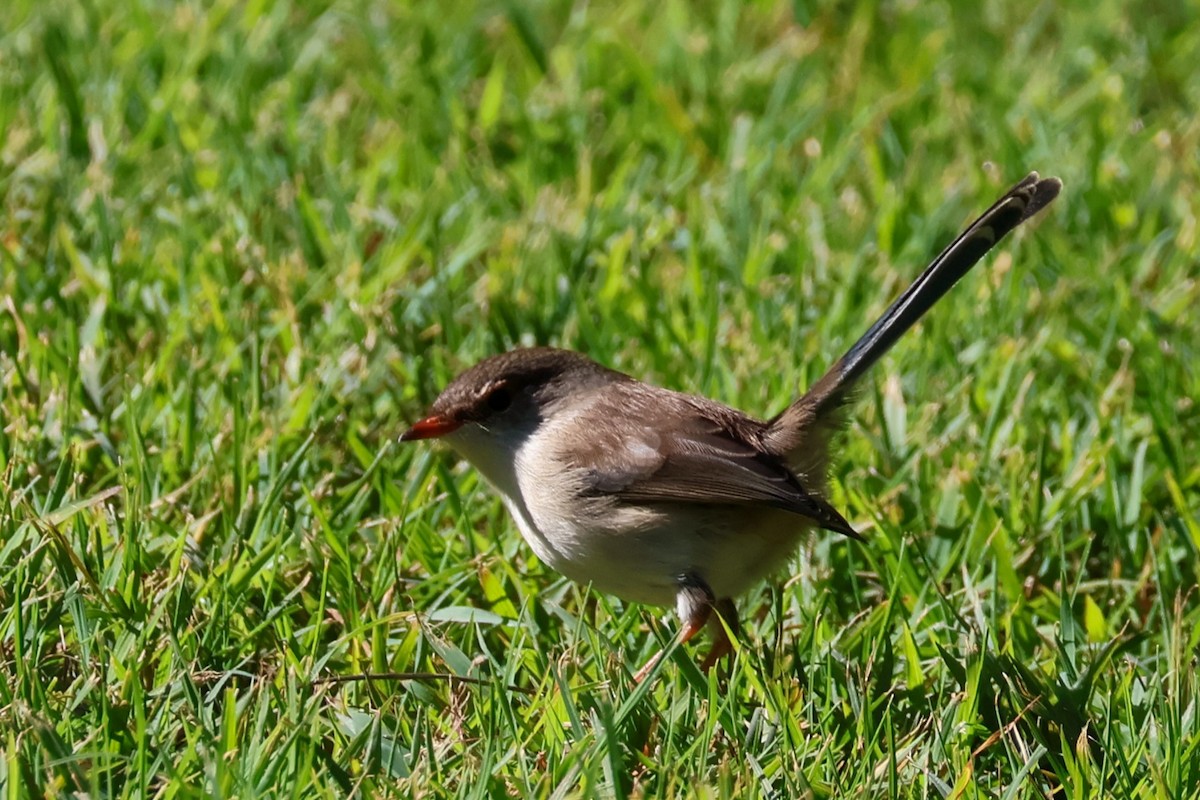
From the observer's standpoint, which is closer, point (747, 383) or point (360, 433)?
point (360, 433)

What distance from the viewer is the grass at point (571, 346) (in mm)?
3719

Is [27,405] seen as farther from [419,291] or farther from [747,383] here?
[747,383]

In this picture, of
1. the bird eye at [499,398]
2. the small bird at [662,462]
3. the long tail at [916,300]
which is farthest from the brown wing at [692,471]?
A: the bird eye at [499,398]

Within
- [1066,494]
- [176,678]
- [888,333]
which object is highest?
[888,333]

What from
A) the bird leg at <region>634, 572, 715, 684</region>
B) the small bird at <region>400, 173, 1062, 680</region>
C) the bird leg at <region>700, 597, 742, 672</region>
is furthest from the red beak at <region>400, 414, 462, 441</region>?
the bird leg at <region>700, 597, 742, 672</region>

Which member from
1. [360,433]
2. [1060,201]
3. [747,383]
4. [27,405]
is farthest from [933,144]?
[27,405]

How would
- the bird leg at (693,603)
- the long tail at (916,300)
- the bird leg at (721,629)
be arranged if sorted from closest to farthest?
the bird leg at (693,603) → the bird leg at (721,629) → the long tail at (916,300)

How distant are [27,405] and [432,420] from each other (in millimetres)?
1317

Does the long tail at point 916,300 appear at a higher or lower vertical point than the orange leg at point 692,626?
higher

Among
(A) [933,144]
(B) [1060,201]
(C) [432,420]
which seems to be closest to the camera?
(C) [432,420]

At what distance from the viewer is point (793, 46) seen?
27.2 feet

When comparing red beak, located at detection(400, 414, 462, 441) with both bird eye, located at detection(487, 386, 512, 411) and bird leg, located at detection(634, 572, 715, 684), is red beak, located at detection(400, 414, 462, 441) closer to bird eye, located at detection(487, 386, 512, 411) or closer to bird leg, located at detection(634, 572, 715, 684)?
bird eye, located at detection(487, 386, 512, 411)

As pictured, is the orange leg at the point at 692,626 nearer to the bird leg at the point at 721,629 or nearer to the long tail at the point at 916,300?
the bird leg at the point at 721,629

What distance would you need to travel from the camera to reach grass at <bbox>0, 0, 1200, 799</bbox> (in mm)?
3719
